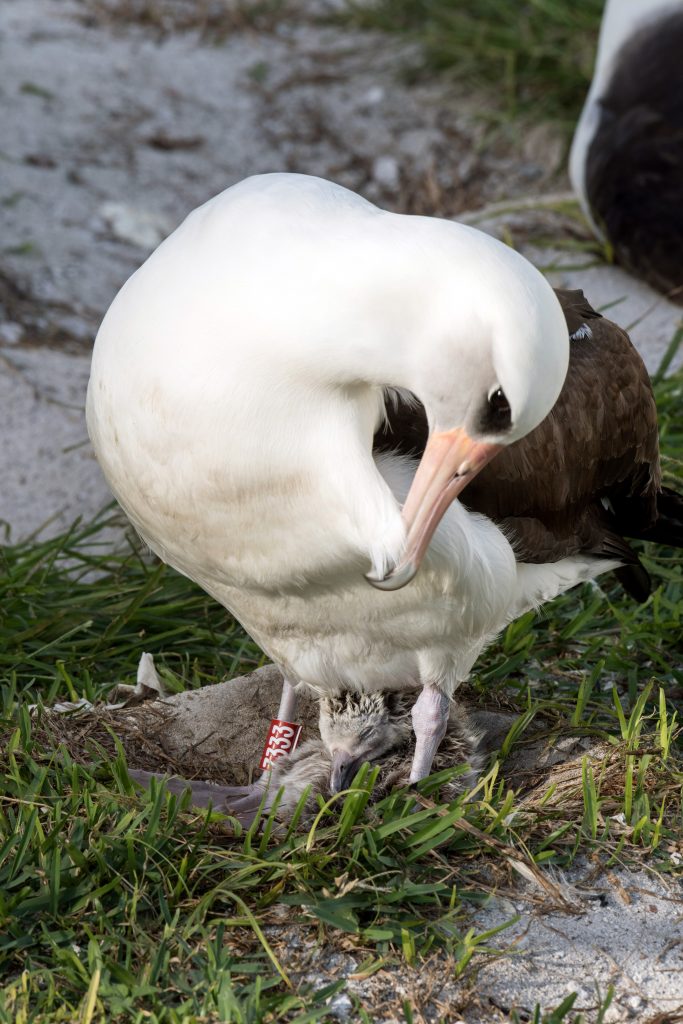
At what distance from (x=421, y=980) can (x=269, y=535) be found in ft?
3.11

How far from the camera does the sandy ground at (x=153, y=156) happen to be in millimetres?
6109

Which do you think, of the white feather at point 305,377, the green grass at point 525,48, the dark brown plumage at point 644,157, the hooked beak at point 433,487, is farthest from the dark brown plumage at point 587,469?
the green grass at point 525,48

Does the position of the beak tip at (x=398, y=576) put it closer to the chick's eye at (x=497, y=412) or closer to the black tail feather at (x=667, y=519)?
the chick's eye at (x=497, y=412)

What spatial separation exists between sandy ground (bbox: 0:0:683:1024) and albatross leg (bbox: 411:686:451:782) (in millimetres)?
2070

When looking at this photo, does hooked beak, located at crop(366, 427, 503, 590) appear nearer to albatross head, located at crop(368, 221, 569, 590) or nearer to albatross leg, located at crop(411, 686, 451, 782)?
albatross head, located at crop(368, 221, 569, 590)

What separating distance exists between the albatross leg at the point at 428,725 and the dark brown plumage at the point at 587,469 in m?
0.42

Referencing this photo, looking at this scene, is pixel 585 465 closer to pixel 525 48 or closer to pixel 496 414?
pixel 496 414

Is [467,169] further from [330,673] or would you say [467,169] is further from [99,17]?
[330,673]

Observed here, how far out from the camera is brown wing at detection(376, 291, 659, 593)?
3588 mm

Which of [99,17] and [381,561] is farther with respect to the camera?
[99,17]

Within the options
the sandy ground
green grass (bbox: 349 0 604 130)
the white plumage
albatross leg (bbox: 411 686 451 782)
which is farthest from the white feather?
green grass (bbox: 349 0 604 130)

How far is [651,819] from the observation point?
3.39m

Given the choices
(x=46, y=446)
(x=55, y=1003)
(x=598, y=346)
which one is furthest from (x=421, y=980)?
(x=46, y=446)

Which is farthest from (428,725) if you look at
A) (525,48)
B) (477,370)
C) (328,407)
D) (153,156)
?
(525,48)
